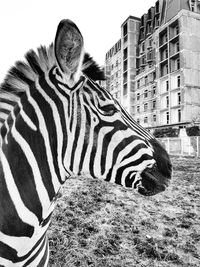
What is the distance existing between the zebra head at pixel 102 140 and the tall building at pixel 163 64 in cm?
3327

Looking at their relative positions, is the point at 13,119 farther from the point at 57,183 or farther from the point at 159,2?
Result: the point at 159,2

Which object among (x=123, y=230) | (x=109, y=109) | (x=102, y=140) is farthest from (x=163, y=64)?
(x=102, y=140)

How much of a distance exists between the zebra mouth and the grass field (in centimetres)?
172

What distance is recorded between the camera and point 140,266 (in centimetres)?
277

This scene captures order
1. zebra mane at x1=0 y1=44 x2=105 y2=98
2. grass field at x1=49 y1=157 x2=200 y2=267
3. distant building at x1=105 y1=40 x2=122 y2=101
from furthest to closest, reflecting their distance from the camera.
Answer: distant building at x1=105 y1=40 x2=122 y2=101 < grass field at x1=49 y1=157 x2=200 y2=267 < zebra mane at x1=0 y1=44 x2=105 y2=98

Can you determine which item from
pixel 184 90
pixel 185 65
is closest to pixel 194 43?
pixel 185 65

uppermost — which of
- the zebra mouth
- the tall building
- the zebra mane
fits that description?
the tall building

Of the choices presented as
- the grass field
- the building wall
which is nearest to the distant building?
the building wall

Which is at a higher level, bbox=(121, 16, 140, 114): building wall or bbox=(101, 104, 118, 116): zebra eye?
bbox=(121, 16, 140, 114): building wall

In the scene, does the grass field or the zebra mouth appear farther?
the grass field

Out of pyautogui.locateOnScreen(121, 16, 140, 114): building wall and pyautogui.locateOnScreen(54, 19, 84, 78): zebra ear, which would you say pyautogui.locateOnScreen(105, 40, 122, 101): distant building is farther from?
pyautogui.locateOnScreen(54, 19, 84, 78): zebra ear

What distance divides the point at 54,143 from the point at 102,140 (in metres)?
0.33

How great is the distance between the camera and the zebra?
1.38 m

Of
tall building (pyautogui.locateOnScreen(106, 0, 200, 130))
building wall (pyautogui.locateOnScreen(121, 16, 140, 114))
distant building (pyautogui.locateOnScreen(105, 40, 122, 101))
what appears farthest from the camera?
distant building (pyautogui.locateOnScreen(105, 40, 122, 101))
